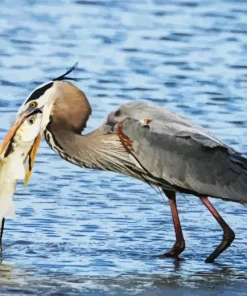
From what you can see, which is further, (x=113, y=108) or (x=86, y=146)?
(x=113, y=108)

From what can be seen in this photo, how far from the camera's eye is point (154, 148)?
348 inches

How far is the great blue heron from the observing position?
8852 millimetres

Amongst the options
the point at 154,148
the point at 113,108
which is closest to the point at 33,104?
the point at 154,148

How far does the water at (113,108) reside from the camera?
8.28m

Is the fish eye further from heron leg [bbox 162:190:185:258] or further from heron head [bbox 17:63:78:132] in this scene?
heron leg [bbox 162:190:185:258]

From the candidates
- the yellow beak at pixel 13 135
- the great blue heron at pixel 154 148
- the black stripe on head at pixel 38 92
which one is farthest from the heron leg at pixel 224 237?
the black stripe on head at pixel 38 92

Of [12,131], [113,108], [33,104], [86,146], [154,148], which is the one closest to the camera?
[12,131]

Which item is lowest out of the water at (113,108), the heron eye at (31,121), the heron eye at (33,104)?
the water at (113,108)

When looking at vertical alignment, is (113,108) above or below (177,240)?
below

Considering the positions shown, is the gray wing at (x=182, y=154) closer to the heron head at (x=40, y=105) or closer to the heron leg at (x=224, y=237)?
the heron leg at (x=224, y=237)

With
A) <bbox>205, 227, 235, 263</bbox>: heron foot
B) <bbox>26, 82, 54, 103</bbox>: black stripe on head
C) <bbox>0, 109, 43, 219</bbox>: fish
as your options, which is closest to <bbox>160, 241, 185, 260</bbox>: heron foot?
<bbox>205, 227, 235, 263</bbox>: heron foot

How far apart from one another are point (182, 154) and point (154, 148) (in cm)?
19

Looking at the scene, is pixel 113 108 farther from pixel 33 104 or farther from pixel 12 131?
pixel 12 131

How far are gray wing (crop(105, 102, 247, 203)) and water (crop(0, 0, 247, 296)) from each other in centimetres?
44
